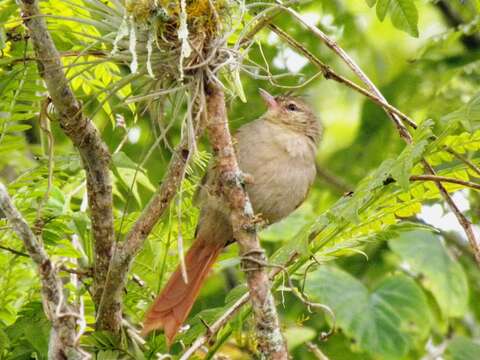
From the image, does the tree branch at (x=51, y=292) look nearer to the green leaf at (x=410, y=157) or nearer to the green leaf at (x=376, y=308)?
the green leaf at (x=410, y=157)

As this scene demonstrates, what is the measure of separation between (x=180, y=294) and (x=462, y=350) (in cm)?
192

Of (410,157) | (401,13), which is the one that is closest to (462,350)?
(401,13)

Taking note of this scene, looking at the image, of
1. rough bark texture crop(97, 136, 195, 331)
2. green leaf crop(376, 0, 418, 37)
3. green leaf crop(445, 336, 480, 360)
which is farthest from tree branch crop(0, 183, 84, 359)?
green leaf crop(445, 336, 480, 360)

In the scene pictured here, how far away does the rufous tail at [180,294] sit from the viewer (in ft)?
11.8

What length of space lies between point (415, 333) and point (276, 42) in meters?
1.75

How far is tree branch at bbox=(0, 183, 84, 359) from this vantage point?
2588mm

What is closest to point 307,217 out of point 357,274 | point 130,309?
point 357,274

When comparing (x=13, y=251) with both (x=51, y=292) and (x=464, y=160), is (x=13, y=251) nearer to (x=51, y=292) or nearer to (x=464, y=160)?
(x=51, y=292)

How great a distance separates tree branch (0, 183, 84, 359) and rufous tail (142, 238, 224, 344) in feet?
2.18

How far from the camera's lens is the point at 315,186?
6.44 meters

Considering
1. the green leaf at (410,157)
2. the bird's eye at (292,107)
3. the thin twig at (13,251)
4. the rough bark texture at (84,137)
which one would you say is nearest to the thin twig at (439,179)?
the green leaf at (410,157)

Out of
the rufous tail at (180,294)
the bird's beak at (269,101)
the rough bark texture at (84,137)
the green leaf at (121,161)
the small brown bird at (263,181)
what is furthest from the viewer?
the bird's beak at (269,101)

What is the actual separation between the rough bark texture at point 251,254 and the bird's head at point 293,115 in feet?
7.18

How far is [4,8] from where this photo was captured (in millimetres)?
3203
